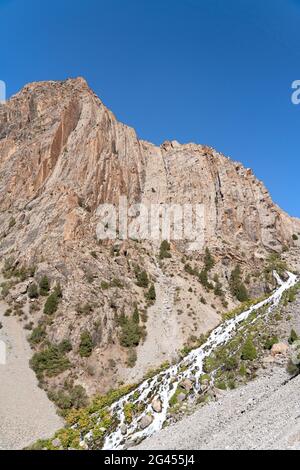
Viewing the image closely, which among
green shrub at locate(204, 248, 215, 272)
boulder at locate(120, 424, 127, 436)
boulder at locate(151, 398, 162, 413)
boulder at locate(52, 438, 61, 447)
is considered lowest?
boulder at locate(52, 438, 61, 447)

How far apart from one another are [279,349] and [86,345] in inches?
963

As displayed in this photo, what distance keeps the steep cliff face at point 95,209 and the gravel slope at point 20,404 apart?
3788 mm

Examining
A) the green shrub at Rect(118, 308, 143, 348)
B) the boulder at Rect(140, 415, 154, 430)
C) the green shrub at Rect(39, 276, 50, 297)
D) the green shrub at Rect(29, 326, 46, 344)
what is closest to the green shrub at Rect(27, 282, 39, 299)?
the green shrub at Rect(39, 276, 50, 297)

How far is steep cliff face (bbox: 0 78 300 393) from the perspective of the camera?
1961 inches

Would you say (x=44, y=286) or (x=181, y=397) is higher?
(x=44, y=286)

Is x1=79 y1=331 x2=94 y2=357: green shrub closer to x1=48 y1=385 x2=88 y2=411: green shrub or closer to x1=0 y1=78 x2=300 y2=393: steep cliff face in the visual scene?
x1=0 y1=78 x2=300 y2=393: steep cliff face

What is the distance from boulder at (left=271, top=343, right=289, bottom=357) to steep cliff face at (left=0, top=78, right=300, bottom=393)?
794 inches

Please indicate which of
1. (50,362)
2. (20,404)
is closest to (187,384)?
(20,404)

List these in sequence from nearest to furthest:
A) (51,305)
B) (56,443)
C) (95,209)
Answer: (56,443), (51,305), (95,209)

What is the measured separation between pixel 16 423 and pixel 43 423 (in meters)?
2.27

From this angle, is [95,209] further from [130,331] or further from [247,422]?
[247,422]

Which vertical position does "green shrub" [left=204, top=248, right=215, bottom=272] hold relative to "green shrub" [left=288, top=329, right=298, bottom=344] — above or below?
above

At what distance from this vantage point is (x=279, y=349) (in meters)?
25.6

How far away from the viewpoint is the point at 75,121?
8062 cm
